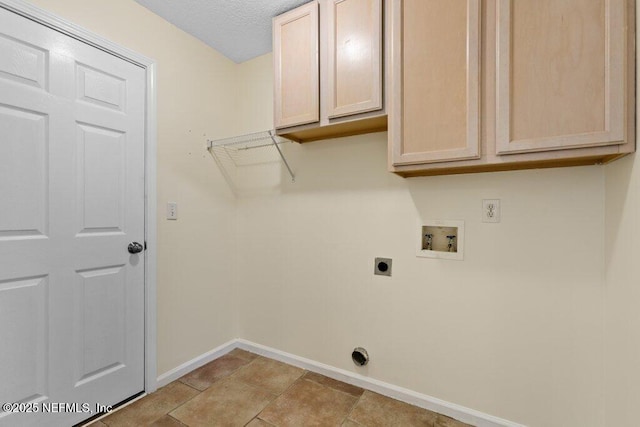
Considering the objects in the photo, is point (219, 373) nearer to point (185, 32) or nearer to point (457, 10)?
point (185, 32)

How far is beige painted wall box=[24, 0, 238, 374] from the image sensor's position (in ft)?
6.17

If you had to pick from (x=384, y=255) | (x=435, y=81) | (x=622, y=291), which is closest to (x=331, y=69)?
(x=435, y=81)

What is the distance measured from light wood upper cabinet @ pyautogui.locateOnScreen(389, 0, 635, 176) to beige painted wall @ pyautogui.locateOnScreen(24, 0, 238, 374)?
1459mm

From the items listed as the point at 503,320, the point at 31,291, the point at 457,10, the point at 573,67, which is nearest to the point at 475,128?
the point at 573,67

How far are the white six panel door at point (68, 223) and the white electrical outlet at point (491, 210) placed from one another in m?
2.01

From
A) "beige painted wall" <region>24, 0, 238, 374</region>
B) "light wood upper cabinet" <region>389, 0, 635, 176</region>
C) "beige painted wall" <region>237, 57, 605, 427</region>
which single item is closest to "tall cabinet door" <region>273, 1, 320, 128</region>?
"beige painted wall" <region>237, 57, 605, 427</region>

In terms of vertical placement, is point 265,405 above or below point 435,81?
below

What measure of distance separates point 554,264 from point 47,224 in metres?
2.49

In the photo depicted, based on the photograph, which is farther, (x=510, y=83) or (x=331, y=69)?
(x=331, y=69)

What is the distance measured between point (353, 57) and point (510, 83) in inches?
30.7

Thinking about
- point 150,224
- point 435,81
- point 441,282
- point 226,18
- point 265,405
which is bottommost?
point 265,405

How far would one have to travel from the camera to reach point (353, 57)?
1.60 metres

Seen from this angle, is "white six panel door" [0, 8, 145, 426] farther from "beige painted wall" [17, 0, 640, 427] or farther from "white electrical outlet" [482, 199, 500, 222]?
"white electrical outlet" [482, 199, 500, 222]

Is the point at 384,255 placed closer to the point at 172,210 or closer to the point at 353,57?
the point at 353,57
